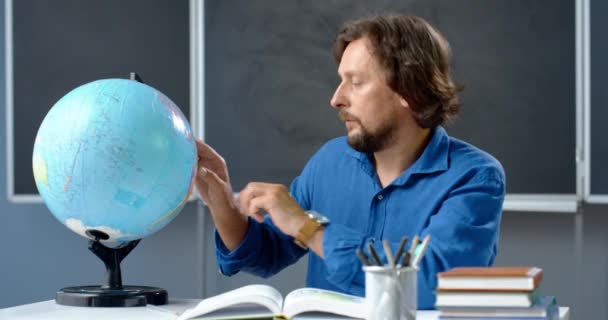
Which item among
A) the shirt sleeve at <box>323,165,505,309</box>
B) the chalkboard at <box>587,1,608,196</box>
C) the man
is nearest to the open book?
the shirt sleeve at <box>323,165,505,309</box>

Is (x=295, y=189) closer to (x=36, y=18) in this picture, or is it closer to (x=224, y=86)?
(x=224, y=86)

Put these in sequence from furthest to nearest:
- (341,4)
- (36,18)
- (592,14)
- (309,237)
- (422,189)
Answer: (36,18), (341,4), (592,14), (422,189), (309,237)

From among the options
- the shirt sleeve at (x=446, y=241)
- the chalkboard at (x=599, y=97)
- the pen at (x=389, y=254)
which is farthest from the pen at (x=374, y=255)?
the chalkboard at (x=599, y=97)

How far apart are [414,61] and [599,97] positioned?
0.96 metres

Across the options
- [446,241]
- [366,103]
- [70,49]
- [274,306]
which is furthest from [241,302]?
[70,49]

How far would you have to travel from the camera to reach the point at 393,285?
1.38 meters

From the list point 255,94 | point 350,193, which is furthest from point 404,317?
point 255,94

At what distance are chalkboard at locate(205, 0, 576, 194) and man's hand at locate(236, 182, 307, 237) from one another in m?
1.29

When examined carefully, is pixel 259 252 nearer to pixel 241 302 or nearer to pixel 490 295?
pixel 241 302

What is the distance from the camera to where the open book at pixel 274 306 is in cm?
151

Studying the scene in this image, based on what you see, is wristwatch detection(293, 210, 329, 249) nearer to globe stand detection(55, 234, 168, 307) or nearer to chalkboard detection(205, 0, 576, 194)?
globe stand detection(55, 234, 168, 307)

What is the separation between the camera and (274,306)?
1.53 m

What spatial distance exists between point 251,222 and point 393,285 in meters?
0.96

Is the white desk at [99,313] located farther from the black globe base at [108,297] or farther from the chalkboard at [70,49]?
the chalkboard at [70,49]
